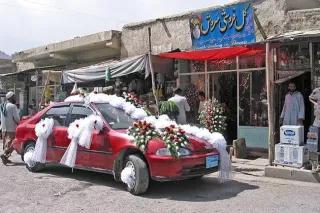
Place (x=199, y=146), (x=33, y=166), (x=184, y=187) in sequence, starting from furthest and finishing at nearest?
(x=33, y=166), (x=184, y=187), (x=199, y=146)

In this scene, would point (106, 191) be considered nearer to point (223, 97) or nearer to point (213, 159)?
point (213, 159)

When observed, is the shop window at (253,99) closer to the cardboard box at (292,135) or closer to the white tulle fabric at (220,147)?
the cardboard box at (292,135)

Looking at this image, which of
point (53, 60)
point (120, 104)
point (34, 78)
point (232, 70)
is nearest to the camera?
point (120, 104)

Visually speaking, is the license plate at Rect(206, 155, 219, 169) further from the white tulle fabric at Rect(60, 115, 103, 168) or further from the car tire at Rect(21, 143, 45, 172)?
the car tire at Rect(21, 143, 45, 172)

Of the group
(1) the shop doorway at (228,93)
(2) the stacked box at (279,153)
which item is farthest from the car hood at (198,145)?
(1) the shop doorway at (228,93)

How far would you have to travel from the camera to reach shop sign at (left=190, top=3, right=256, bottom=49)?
12.6 m

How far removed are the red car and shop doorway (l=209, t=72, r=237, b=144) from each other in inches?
202

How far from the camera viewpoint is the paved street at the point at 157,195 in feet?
22.6

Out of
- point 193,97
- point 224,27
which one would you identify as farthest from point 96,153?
point 224,27

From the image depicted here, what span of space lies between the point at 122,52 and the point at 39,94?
771cm

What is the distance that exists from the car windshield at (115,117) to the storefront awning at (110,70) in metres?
3.37

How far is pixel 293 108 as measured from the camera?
10008 millimetres

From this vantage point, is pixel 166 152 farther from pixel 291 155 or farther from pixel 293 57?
pixel 293 57

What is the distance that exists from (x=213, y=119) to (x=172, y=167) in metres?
4.91
